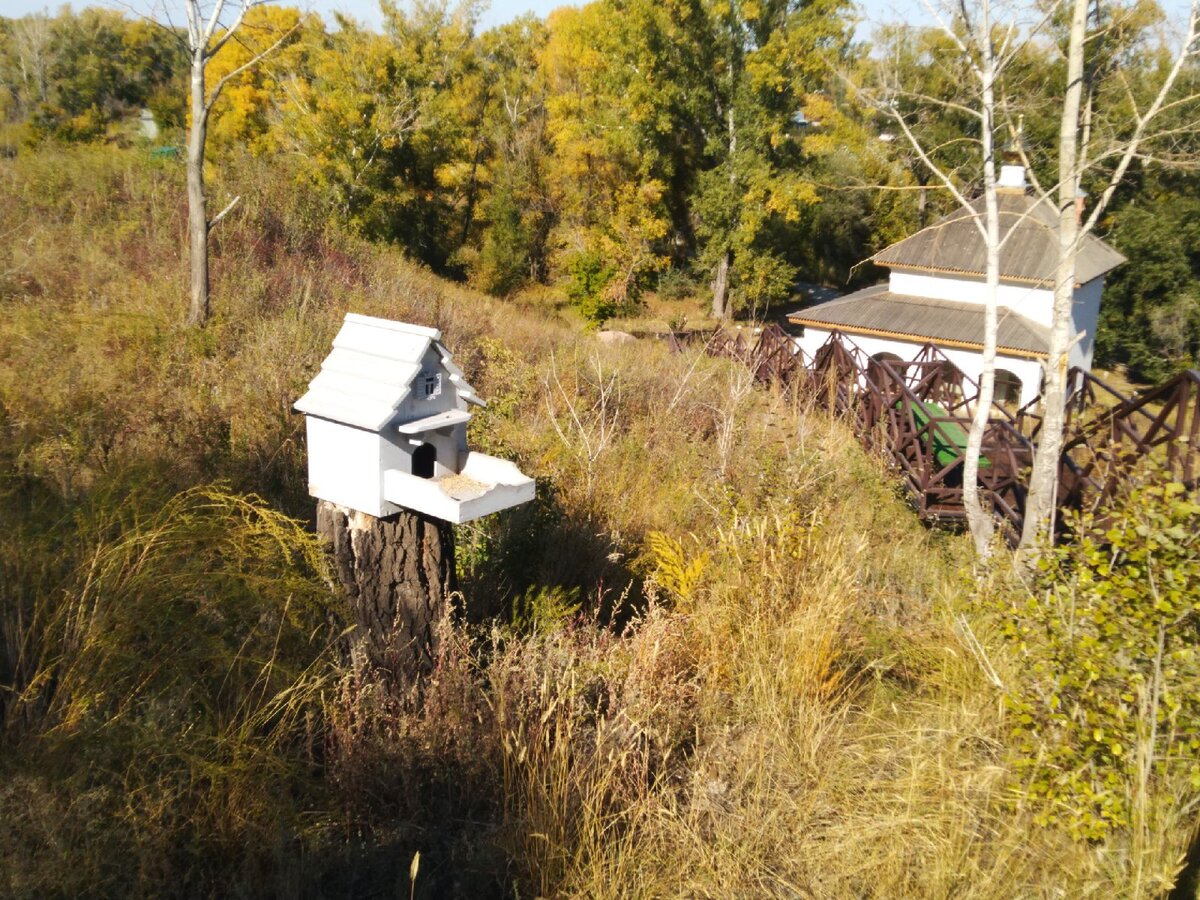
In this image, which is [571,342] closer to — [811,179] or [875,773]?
[875,773]

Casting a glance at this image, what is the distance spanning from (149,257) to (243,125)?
20823mm

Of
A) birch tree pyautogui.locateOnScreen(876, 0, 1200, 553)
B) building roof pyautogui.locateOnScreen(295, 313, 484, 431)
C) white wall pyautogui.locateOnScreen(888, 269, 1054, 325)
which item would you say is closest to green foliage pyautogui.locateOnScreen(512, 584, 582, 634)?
building roof pyautogui.locateOnScreen(295, 313, 484, 431)

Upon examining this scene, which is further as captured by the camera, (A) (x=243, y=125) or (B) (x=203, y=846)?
(A) (x=243, y=125)

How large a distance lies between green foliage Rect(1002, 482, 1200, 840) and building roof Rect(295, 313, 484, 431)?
2.26m

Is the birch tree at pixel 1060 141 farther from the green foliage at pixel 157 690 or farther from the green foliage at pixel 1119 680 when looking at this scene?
the green foliage at pixel 157 690

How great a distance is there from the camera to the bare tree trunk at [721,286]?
90.3 feet

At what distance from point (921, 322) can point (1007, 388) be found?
3.90 meters

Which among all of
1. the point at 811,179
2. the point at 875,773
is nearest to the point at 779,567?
the point at 875,773

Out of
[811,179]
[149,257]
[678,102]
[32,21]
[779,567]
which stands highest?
[32,21]

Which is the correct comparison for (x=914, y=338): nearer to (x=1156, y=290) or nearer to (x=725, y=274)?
(x=725, y=274)

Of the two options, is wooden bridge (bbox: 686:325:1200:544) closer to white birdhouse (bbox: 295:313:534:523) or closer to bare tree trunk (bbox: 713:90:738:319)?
white birdhouse (bbox: 295:313:534:523)

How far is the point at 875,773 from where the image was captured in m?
3.12

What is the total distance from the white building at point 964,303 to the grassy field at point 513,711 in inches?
651

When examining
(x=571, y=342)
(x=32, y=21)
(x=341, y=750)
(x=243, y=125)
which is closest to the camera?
(x=341, y=750)
